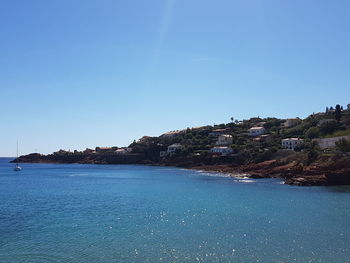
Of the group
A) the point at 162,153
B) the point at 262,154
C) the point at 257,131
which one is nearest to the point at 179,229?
the point at 262,154

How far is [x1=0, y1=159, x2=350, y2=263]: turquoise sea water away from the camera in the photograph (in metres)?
22.3

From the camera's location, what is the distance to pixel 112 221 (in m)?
32.5

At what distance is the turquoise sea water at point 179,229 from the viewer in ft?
73.0

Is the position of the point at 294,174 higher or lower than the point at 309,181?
higher

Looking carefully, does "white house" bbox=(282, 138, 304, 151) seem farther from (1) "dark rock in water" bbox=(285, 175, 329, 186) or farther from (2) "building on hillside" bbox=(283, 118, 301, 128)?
(1) "dark rock in water" bbox=(285, 175, 329, 186)

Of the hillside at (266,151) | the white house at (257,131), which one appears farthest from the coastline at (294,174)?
the white house at (257,131)

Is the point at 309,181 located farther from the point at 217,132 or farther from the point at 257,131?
the point at 217,132

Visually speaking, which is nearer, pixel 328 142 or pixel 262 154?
pixel 328 142

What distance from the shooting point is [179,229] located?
95.4 feet

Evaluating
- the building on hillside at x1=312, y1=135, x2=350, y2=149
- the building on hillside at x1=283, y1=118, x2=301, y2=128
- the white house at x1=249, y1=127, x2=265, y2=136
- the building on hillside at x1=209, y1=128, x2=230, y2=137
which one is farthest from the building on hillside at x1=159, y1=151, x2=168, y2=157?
the building on hillside at x1=312, y1=135, x2=350, y2=149

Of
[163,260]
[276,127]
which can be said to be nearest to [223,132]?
[276,127]

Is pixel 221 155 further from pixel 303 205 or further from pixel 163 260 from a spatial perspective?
pixel 163 260

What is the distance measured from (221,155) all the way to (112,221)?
9267cm

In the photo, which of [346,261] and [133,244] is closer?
[346,261]
